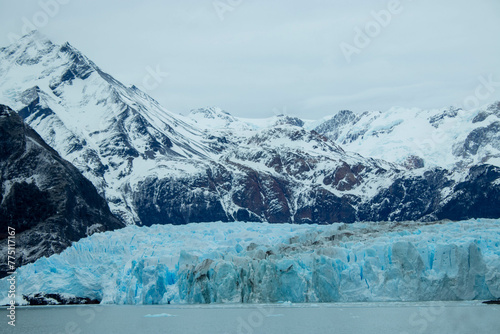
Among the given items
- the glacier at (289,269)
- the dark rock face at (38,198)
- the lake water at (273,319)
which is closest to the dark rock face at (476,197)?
the dark rock face at (38,198)

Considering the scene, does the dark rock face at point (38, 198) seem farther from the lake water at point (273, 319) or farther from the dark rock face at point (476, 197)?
the dark rock face at point (476, 197)

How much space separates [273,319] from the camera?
2653 inches

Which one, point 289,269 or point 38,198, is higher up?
point 38,198

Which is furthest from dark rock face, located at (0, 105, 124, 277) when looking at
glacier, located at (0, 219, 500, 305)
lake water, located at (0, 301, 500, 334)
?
lake water, located at (0, 301, 500, 334)

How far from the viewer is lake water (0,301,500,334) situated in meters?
59.4

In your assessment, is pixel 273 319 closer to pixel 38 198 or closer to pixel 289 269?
pixel 289 269

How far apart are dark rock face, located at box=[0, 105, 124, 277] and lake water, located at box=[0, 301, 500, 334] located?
38244 millimetres

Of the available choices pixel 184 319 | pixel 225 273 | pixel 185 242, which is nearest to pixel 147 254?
pixel 185 242

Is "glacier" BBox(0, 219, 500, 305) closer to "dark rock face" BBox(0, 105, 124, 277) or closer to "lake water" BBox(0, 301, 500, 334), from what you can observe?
"lake water" BBox(0, 301, 500, 334)

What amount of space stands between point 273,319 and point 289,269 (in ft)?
30.5

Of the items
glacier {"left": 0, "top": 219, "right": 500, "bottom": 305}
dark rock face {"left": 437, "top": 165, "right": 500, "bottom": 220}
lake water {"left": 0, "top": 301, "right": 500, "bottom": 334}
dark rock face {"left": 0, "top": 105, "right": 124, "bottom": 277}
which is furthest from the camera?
dark rock face {"left": 437, "top": 165, "right": 500, "bottom": 220}

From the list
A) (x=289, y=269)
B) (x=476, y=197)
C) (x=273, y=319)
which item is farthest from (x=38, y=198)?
(x=476, y=197)

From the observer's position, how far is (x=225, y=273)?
7725cm

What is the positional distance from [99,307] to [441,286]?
36072mm
